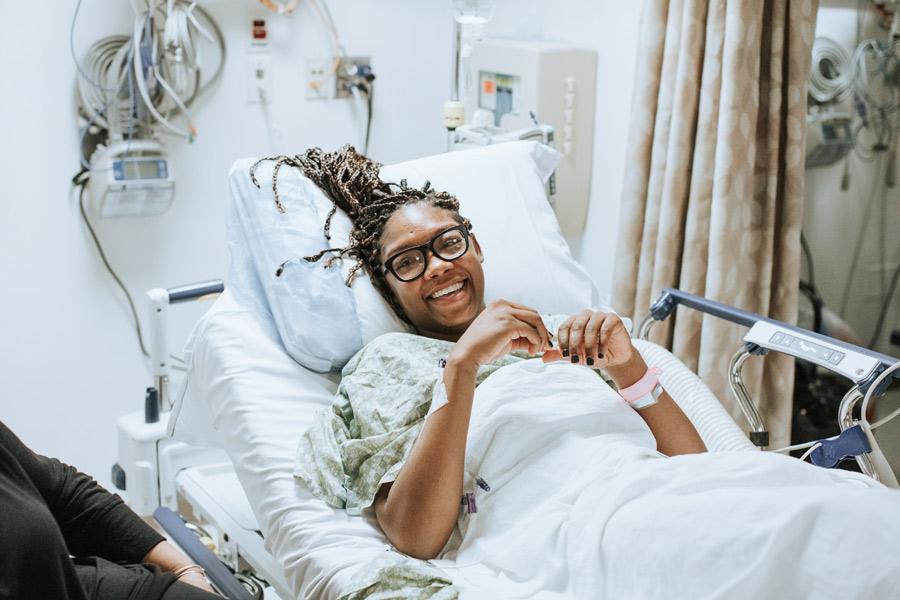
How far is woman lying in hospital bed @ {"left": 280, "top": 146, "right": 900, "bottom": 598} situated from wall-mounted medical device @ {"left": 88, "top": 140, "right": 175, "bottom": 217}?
1175 mm

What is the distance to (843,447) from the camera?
5.39 feet

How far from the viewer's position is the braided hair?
2.05 m

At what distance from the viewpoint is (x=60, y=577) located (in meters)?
1.39

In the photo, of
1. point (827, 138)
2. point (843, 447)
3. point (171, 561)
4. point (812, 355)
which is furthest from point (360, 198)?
point (827, 138)

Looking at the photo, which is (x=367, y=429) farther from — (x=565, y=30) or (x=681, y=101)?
(x=565, y=30)

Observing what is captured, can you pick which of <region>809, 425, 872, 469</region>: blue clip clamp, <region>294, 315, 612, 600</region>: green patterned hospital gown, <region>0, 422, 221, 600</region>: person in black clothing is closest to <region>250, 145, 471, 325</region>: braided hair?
<region>294, 315, 612, 600</region>: green patterned hospital gown

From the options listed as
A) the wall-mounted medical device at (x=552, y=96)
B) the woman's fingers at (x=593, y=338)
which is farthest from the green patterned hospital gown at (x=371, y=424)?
the wall-mounted medical device at (x=552, y=96)

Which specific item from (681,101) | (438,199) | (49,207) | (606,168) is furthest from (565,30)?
(49,207)

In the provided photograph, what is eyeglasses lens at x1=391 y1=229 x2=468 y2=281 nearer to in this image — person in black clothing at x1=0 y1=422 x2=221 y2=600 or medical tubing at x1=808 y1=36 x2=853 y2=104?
person in black clothing at x1=0 y1=422 x2=221 y2=600

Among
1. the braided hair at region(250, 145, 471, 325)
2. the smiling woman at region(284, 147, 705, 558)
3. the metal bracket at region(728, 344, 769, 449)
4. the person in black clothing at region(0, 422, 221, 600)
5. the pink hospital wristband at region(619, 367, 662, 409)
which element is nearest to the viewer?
the person in black clothing at region(0, 422, 221, 600)

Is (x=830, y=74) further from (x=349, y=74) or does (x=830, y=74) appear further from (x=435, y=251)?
(x=435, y=251)

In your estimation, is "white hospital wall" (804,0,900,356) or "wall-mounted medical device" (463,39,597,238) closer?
"wall-mounted medical device" (463,39,597,238)

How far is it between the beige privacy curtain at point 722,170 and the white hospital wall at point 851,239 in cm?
76

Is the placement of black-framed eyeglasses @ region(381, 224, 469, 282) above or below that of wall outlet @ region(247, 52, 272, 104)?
below
